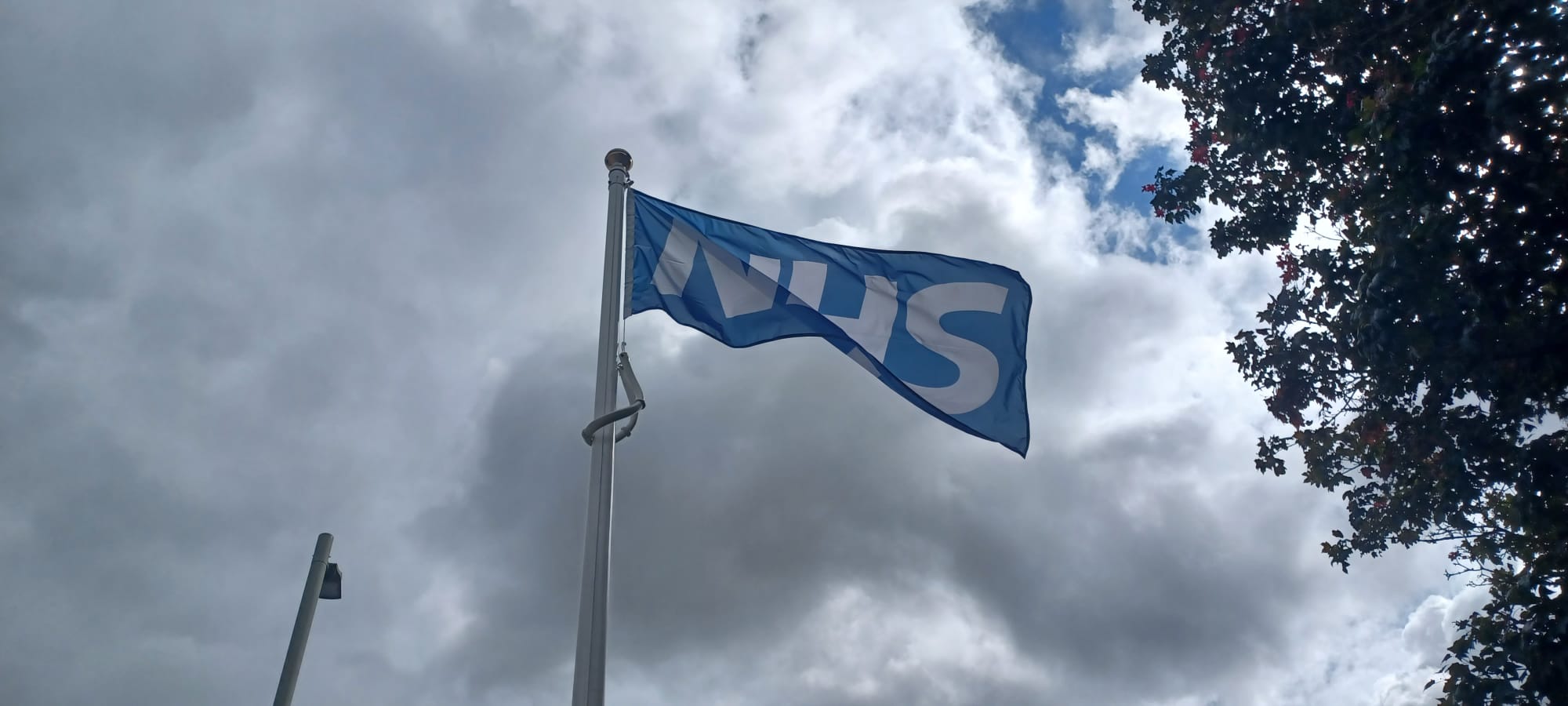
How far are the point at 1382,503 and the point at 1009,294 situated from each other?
5.74 meters

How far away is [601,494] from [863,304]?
4224 millimetres

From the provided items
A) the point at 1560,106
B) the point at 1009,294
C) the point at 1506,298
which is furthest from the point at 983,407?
the point at 1560,106

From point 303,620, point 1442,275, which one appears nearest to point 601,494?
point 303,620

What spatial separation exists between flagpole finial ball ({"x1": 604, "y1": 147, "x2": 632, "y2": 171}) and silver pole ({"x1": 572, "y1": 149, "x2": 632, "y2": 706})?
0.20 m

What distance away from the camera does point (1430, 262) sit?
11.3 metres

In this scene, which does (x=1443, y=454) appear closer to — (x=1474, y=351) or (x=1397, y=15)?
(x=1474, y=351)

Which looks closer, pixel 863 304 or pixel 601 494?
pixel 601 494

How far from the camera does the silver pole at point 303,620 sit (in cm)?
983

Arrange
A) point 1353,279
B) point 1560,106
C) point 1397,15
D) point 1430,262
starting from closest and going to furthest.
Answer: point 1560,106
point 1430,262
point 1397,15
point 1353,279

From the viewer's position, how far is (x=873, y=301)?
1248 centimetres

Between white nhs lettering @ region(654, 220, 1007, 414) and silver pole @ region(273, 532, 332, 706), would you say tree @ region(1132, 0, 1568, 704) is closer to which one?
white nhs lettering @ region(654, 220, 1007, 414)

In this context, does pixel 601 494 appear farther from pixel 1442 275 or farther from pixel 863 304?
pixel 1442 275

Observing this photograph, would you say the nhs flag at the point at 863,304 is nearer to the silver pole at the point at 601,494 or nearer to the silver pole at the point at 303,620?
the silver pole at the point at 601,494

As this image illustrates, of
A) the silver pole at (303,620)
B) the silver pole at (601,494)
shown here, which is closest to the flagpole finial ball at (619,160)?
the silver pole at (601,494)
